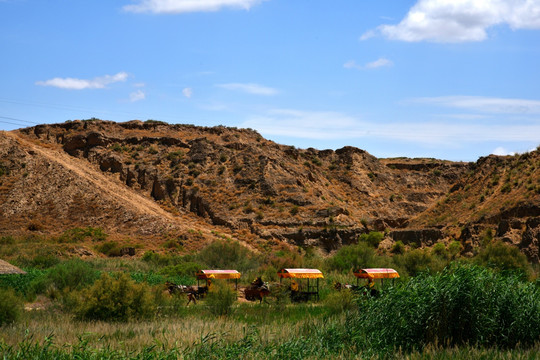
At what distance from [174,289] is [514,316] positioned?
1506 centimetres

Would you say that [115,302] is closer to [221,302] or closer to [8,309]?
[8,309]

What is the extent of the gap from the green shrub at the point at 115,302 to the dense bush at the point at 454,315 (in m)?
7.01

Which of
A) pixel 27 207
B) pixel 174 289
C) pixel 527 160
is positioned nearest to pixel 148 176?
pixel 27 207

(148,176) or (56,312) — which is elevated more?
(148,176)

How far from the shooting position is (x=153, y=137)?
72562 millimetres

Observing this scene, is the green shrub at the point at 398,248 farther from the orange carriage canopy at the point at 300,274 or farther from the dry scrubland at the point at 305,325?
the dry scrubland at the point at 305,325

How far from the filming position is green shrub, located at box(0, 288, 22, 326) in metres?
18.5

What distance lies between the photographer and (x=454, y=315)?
16078mm

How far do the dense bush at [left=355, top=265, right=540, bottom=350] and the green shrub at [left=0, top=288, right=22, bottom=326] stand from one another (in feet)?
31.7

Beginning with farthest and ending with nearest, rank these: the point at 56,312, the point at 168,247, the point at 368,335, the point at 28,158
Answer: the point at 28,158 → the point at 168,247 → the point at 56,312 → the point at 368,335

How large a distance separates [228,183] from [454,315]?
48.9 m

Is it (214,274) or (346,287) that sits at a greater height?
(214,274)

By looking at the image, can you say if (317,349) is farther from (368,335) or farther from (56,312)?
(56,312)


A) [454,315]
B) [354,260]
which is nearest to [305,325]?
[454,315]
